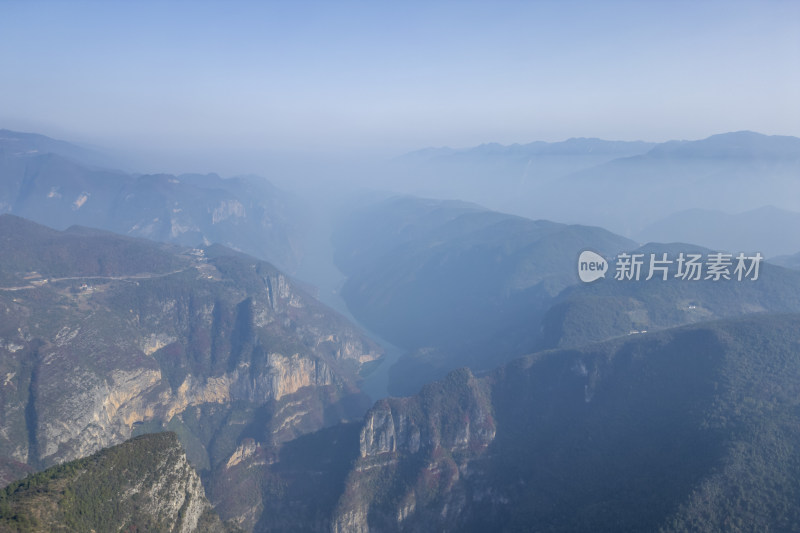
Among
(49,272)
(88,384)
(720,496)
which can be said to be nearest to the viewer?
(720,496)

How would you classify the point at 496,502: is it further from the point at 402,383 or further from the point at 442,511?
the point at 402,383

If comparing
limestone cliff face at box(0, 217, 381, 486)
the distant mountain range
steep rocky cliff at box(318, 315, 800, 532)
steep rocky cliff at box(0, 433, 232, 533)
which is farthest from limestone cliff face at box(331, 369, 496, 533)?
the distant mountain range

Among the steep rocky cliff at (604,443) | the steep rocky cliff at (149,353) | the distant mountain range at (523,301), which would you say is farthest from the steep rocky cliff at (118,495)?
the distant mountain range at (523,301)

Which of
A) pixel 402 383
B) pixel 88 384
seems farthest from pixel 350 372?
pixel 88 384

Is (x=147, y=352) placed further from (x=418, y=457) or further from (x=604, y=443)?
(x=604, y=443)

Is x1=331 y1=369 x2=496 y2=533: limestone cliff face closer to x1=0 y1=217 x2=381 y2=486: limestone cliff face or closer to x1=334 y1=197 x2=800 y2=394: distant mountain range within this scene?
x1=0 y1=217 x2=381 y2=486: limestone cliff face

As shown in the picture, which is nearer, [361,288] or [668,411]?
[668,411]

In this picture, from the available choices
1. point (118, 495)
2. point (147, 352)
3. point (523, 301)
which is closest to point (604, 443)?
point (118, 495)
